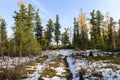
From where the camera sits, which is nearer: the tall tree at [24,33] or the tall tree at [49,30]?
the tall tree at [24,33]

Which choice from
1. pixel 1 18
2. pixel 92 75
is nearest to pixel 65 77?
pixel 92 75

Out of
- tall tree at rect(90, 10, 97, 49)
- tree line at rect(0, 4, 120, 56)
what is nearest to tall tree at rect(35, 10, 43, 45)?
tree line at rect(0, 4, 120, 56)

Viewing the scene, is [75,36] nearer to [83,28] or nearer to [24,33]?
[83,28]

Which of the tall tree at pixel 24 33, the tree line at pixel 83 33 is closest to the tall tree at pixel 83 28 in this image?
the tree line at pixel 83 33

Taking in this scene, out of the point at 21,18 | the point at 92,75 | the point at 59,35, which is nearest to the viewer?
the point at 92,75

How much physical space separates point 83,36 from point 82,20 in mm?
5694

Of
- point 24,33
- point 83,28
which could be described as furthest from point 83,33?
point 24,33

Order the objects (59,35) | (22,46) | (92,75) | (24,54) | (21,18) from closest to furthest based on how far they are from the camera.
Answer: (92,75) < (22,46) < (24,54) < (21,18) < (59,35)

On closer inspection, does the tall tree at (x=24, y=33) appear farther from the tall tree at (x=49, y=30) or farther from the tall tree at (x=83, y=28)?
the tall tree at (x=83, y=28)

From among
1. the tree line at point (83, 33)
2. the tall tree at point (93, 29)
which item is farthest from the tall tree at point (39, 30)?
the tall tree at point (93, 29)

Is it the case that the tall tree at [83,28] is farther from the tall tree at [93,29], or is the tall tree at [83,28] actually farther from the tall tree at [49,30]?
the tall tree at [49,30]

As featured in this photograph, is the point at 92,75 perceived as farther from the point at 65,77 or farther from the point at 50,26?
the point at 50,26

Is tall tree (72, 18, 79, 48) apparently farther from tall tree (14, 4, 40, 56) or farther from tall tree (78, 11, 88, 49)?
tall tree (14, 4, 40, 56)

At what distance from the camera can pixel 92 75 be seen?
21.8 m
